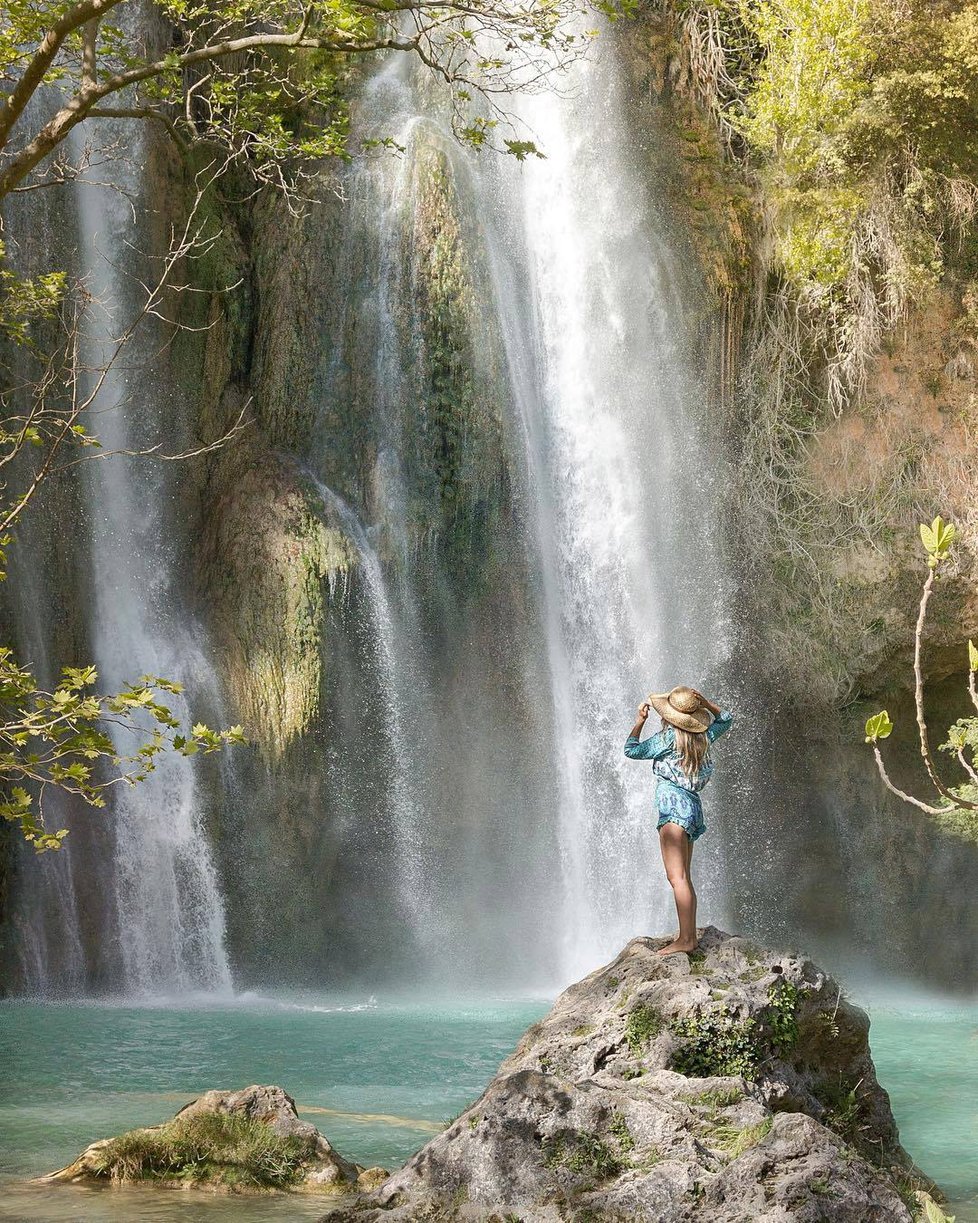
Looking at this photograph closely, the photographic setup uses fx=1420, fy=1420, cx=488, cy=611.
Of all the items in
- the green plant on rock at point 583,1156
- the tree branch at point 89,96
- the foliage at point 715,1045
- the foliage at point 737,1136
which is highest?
the tree branch at point 89,96

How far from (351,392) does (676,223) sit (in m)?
4.54

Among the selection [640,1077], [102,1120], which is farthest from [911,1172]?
[102,1120]

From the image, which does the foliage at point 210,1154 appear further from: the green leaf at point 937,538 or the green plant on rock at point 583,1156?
the green leaf at point 937,538

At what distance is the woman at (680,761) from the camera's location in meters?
6.33

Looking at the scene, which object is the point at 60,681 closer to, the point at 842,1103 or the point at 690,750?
the point at 690,750

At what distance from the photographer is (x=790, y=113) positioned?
54.6 ft

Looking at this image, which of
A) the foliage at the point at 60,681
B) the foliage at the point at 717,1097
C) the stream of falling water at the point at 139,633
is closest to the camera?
the foliage at the point at 717,1097

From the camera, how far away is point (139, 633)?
15.4 metres

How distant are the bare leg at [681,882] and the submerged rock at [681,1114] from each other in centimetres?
8

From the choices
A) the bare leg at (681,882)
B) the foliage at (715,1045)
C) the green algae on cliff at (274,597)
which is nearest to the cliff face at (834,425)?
the green algae on cliff at (274,597)

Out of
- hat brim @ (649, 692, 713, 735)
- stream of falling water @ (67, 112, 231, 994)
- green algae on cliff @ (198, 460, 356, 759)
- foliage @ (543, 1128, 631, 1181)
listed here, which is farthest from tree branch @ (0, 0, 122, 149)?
green algae on cliff @ (198, 460, 356, 759)

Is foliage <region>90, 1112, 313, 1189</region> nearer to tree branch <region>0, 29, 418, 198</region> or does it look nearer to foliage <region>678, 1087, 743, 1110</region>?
foliage <region>678, 1087, 743, 1110</region>

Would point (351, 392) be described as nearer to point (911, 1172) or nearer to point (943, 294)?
point (943, 294)

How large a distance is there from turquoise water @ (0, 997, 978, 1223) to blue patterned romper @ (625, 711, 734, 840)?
1.97m
